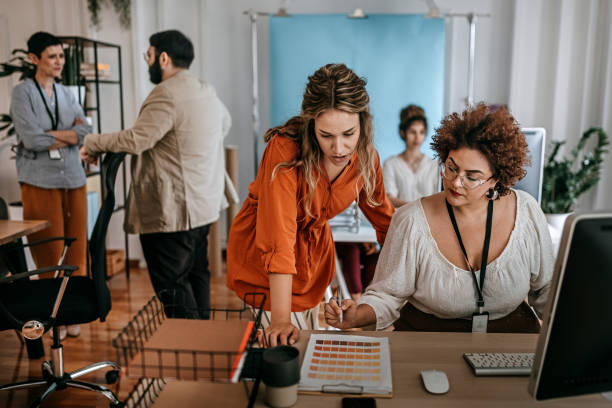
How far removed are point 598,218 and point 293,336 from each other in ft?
2.56

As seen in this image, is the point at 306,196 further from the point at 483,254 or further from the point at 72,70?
the point at 72,70

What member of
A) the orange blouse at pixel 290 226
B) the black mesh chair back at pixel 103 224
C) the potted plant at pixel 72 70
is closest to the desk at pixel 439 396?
the orange blouse at pixel 290 226

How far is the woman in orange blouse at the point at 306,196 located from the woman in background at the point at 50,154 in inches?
71.9

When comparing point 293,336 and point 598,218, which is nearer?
point 598,218

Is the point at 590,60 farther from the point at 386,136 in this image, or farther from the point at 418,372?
the point at 418,372

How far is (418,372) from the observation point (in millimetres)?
1207

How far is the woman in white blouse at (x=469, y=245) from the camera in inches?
59.9

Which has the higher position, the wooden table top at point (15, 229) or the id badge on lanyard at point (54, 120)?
the id badge on lanyard at point (54, 120)

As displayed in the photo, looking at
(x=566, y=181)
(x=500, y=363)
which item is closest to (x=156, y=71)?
(x=500, y=363)

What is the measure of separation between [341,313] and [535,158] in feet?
4.49

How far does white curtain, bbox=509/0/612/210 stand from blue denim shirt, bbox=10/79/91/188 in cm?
345

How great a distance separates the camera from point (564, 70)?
14.3 feet

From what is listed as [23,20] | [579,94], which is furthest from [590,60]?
[23,20]

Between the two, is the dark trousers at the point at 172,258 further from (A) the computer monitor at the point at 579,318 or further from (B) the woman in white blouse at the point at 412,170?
(A) the computer monitor at the point at 579,318
